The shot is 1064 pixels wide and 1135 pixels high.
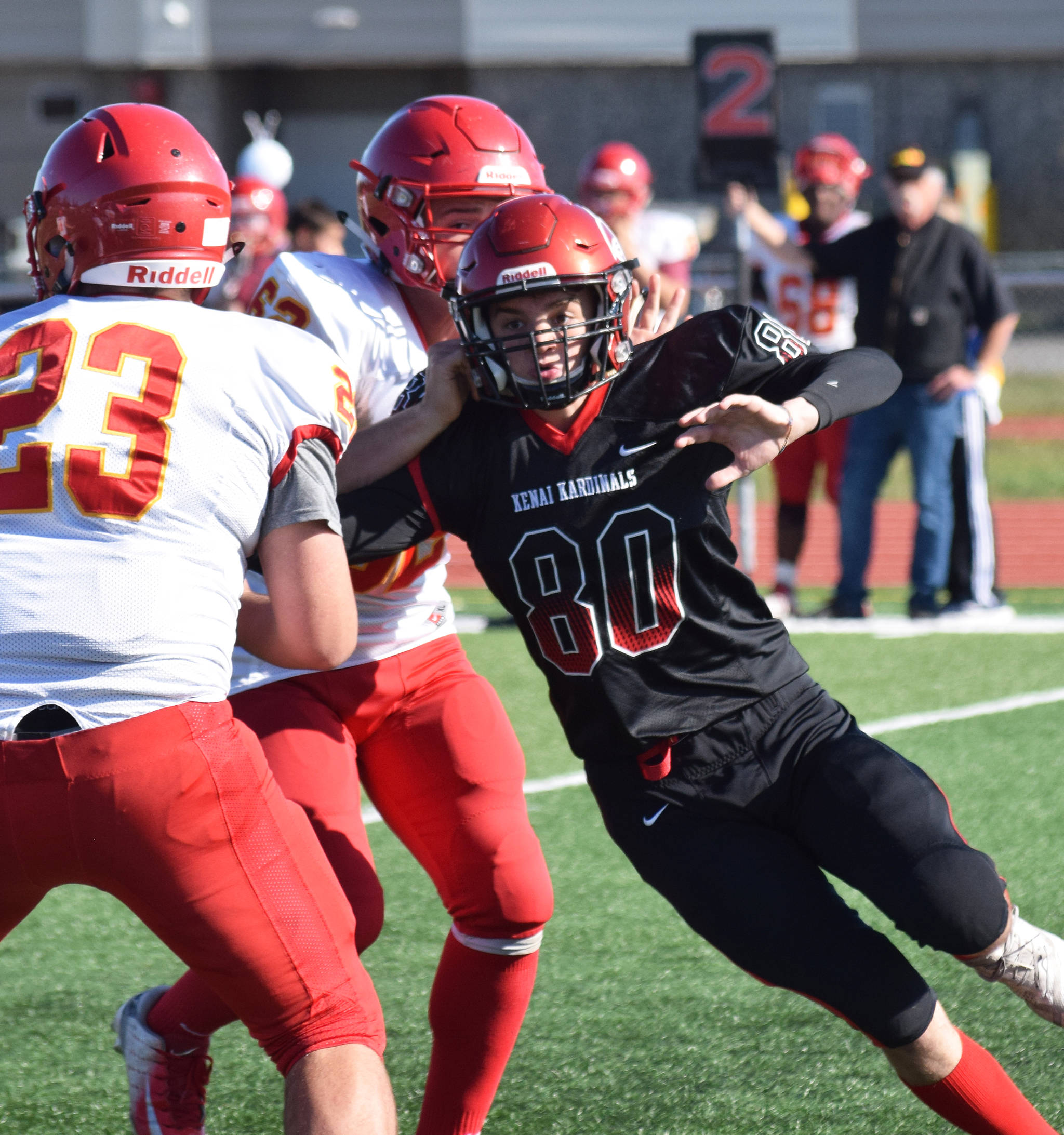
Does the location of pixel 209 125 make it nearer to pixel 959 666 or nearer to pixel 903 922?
pixel 959 666

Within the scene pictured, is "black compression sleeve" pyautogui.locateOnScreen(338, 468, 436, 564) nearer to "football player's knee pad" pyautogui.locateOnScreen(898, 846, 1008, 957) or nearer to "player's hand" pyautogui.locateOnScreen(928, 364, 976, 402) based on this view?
"football player's knee pad" pyautogui.locateOnScreen(898, 846, 1008, 957)

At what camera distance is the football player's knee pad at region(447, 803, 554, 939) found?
2.91 metres

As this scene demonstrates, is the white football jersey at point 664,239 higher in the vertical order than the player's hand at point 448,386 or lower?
lower

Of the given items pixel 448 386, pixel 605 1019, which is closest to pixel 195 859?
pixel 448 386

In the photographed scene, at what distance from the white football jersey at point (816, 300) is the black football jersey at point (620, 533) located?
221 inches

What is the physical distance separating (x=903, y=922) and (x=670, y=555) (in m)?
0.75

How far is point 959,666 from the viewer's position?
22.9 ft

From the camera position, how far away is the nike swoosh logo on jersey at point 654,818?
9.29 ft

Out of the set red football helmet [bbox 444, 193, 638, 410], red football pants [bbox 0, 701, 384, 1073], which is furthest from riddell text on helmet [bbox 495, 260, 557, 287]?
red football pants [bbox 0, 701, 384, 1073]

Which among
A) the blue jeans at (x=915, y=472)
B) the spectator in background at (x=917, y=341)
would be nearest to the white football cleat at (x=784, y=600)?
the spectator in background at (x=917, y=341)

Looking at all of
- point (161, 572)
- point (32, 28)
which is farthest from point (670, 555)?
point (32, 28)

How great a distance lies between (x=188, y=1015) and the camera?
3096 millimetres

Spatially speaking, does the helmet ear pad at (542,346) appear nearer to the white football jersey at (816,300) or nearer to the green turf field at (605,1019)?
the green turf field at (605,1019)

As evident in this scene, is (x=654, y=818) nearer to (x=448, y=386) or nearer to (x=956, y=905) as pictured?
(x=956, y=905)
